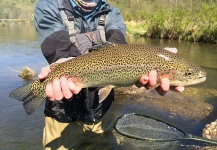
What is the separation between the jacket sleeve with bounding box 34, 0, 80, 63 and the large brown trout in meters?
0.24

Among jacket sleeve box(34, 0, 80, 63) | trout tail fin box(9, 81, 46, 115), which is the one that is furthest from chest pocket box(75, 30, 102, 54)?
trout tail fin box(9, 81, 46, 115)

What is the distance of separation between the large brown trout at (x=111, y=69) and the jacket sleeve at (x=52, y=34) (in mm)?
240

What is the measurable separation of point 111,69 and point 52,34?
0.83 meters

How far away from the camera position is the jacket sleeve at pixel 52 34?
3.21m

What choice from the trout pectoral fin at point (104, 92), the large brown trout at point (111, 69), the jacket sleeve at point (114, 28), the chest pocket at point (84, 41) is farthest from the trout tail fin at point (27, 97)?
the jacket sleeve at point (114, 28)

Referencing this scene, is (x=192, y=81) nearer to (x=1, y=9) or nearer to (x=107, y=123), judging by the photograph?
(x=107, y=123)

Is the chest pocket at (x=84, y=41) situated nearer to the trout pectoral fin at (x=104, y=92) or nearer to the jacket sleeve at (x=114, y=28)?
the jacket sleeve at (x=114, y=28)

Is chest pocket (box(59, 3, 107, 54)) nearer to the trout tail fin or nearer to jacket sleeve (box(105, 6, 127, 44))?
jacket sleeve (box(105, 6, 127, 44))

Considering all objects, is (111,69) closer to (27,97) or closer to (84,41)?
(84,41)

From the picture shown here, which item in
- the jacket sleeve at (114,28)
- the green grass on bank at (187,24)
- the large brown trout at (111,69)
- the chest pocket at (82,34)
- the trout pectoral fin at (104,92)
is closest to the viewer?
the large brown trout at (111,69)

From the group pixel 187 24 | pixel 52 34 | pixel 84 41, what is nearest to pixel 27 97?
pixel 52 34

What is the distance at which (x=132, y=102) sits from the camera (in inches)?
388

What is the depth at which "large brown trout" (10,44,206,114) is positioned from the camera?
3041mm

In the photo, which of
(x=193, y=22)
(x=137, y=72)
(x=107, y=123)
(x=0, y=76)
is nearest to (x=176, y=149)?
(x=107, y=123)
